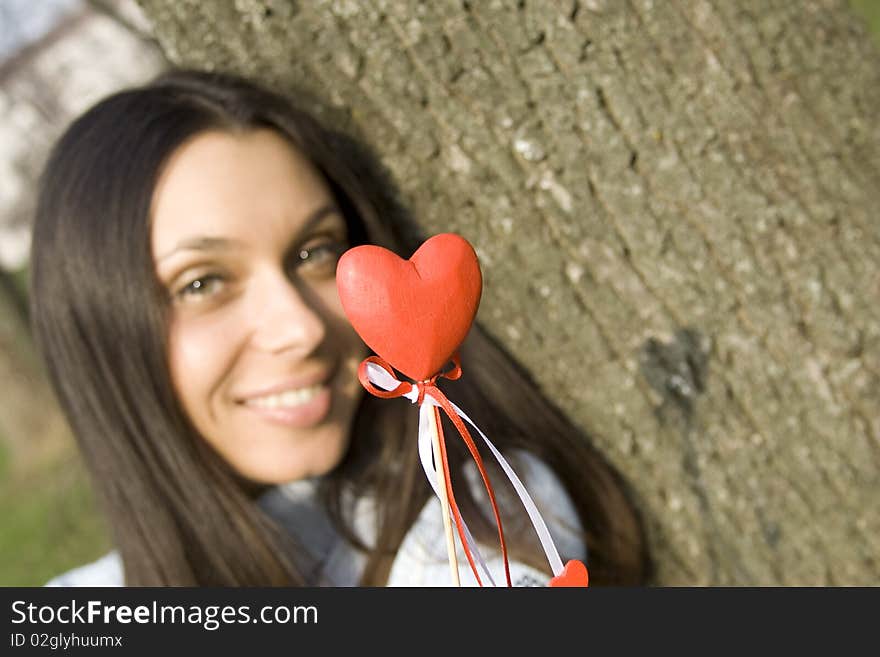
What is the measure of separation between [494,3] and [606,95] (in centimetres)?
20

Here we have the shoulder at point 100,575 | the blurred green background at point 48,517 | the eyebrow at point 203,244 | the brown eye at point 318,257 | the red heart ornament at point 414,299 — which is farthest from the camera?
the blurred green background at point 48,517

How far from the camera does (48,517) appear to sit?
3318 mm

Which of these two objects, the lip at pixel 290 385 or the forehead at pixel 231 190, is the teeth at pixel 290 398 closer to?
the lip at pixel 290 385

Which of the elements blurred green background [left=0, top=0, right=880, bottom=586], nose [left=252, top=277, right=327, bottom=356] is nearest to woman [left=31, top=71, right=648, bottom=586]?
nose [left=252, top=277, right=327, bottom=356]

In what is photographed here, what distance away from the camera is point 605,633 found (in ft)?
2.97

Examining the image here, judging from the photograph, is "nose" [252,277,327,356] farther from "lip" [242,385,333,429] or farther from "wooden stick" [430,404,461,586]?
"wooden stick" [430,404,461,586]

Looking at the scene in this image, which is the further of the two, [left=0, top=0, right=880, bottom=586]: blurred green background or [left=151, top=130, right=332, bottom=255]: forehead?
[left=0, top=0, right=880, bottom=586]: blurred green background

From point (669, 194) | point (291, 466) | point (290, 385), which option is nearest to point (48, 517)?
point (291, 466)

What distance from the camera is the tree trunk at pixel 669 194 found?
1086 mm

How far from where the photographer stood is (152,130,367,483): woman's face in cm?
109

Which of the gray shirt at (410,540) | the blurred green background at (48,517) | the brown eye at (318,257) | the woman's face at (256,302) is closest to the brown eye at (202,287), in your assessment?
the woman's face at (256,302)

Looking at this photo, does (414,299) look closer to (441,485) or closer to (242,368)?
(441,485)

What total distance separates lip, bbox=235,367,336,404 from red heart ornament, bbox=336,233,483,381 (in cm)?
41

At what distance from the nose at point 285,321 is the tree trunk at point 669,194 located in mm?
256
